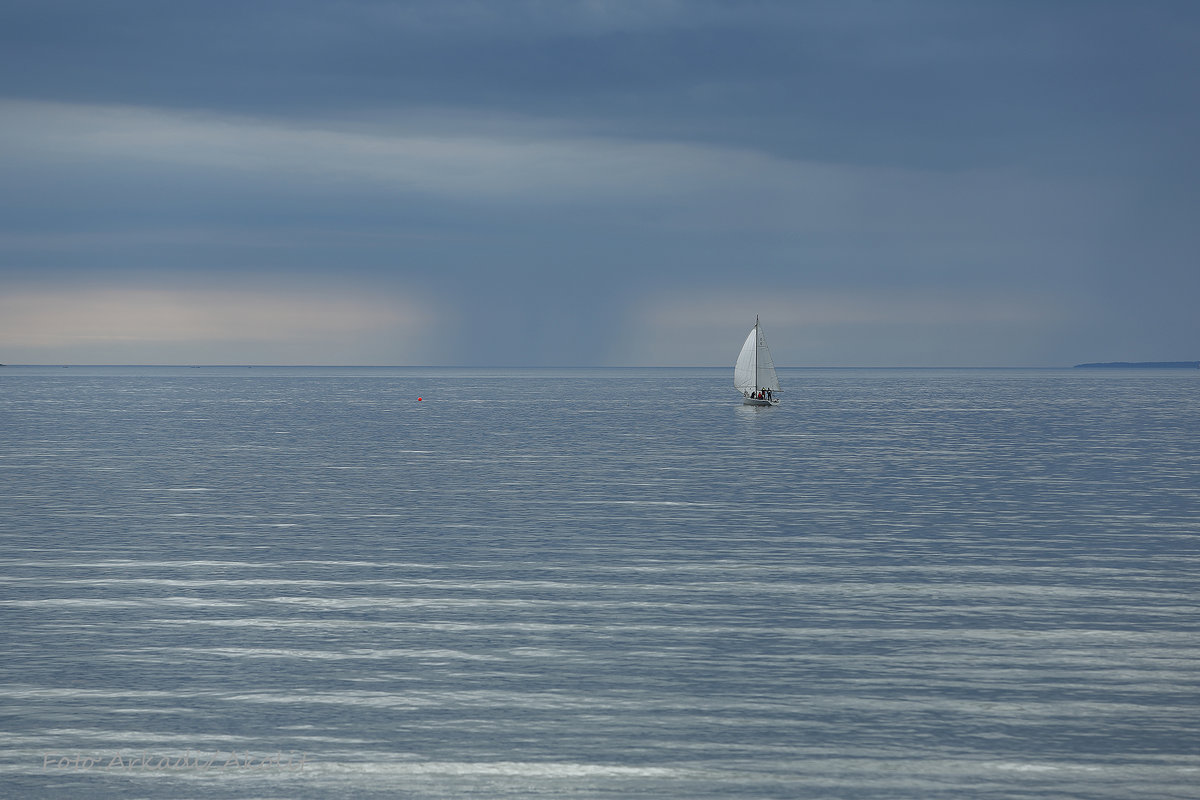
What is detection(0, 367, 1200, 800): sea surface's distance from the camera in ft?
57.0

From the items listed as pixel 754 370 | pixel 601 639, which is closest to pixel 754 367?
pixel 754 370

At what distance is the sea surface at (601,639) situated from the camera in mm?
17375

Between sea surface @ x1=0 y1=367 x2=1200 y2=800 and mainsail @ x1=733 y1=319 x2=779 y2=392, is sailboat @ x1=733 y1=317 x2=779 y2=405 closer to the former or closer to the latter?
mainsail @ x1=733 y1=319 x2=779 y2=392

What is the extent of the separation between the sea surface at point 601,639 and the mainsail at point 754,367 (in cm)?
10397

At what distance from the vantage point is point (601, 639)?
25.5m

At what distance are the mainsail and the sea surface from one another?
10397 centimetres

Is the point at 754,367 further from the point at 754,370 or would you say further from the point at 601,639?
the point at 601,639

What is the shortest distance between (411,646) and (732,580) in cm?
1108

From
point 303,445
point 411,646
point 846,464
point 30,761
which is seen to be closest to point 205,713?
point 30,761

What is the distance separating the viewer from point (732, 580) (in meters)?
33.0

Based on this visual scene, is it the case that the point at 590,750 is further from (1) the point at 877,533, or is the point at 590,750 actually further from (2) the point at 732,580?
(1) the point at 877,533

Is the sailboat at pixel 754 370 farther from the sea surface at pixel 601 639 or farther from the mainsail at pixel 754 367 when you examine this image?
the sea surface at pixel 601 639

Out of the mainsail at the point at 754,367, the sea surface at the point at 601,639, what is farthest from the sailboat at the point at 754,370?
the sea surface at the point at 601,639

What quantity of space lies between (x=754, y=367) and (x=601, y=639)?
14490 cm
